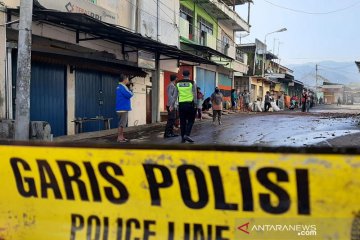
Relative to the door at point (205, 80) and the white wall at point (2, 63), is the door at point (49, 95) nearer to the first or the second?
the white wall at point (2, 63)

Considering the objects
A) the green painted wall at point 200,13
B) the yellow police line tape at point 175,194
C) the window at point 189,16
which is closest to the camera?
the yellow police line tape at point 175,194

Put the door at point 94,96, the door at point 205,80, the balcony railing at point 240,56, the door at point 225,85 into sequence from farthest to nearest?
the balcony railing at point 240,56 < the door at point 225,85 < the door at point 205,80 < the door at point 94,96

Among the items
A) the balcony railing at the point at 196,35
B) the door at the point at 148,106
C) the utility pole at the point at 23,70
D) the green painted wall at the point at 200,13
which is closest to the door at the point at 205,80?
the balcony railing at the point at 196,35

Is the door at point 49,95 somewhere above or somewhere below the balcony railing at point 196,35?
below

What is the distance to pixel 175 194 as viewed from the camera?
3.34 m

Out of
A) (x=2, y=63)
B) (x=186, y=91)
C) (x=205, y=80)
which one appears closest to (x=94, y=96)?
(x=2, y=63)

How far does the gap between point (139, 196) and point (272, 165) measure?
1168 millimetres

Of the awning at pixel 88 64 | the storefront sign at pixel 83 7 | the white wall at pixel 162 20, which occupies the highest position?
the white wall at pixel 162 20

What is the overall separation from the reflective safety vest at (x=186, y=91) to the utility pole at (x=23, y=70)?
3560 mm

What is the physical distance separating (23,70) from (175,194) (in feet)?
18.7

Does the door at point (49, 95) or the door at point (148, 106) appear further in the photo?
the door at point (148, 106)

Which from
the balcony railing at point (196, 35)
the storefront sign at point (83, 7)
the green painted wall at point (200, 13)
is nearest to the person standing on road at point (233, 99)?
the balcony railing at point (196, 35)

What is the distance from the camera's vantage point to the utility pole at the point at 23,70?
781 centimetres

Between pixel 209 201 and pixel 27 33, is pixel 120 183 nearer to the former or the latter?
pixel 209 201
